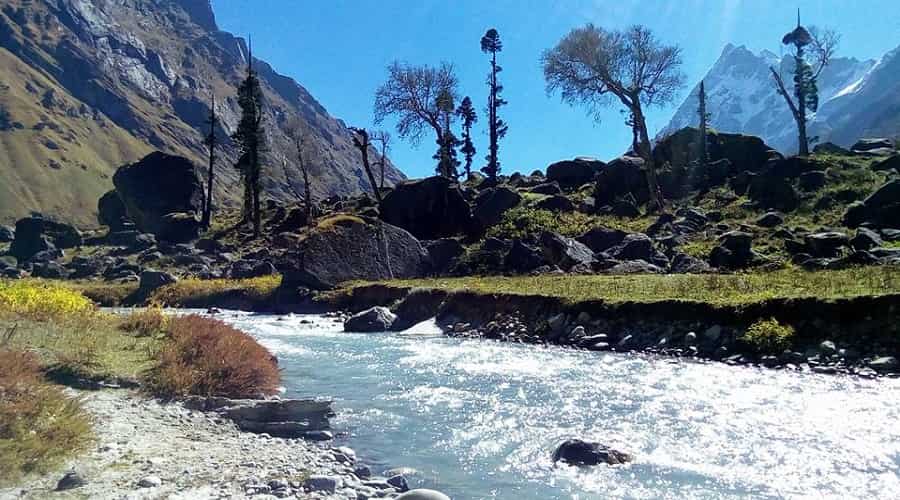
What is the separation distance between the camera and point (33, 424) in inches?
263

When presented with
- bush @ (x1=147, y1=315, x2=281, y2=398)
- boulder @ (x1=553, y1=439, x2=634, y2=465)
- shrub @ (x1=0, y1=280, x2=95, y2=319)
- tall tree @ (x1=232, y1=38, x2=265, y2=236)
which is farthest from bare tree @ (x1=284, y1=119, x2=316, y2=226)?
boulder @ (x1=553, y1=439, x2=634, y2=465)

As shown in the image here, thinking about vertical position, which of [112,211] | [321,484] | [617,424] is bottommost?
[617,424]

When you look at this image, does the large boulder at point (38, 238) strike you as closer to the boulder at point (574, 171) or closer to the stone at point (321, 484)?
the boulder at point (574, 171)

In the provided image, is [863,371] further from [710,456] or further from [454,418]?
[454,418]

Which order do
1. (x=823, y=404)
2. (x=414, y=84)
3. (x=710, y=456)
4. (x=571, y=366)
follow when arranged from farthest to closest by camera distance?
(x=414, y=84) < (x=571, y=366) < (x=823, y=404) < (x=710, y=456)

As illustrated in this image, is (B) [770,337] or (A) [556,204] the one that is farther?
(A) [556,204]

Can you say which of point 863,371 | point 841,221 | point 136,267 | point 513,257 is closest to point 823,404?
point 863,371

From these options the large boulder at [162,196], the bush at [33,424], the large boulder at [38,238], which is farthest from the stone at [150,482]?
the large boulder at [38,238]

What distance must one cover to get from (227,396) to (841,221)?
30411 millimetres

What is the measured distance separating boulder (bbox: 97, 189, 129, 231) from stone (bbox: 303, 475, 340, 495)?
6963 centimetres

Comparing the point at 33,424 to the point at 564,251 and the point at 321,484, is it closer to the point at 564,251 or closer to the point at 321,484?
the point at 321,484

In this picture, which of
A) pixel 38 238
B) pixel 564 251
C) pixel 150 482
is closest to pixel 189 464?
pixel 150 482

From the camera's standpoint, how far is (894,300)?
12.9m

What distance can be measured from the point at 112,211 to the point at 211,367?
69412 mm
